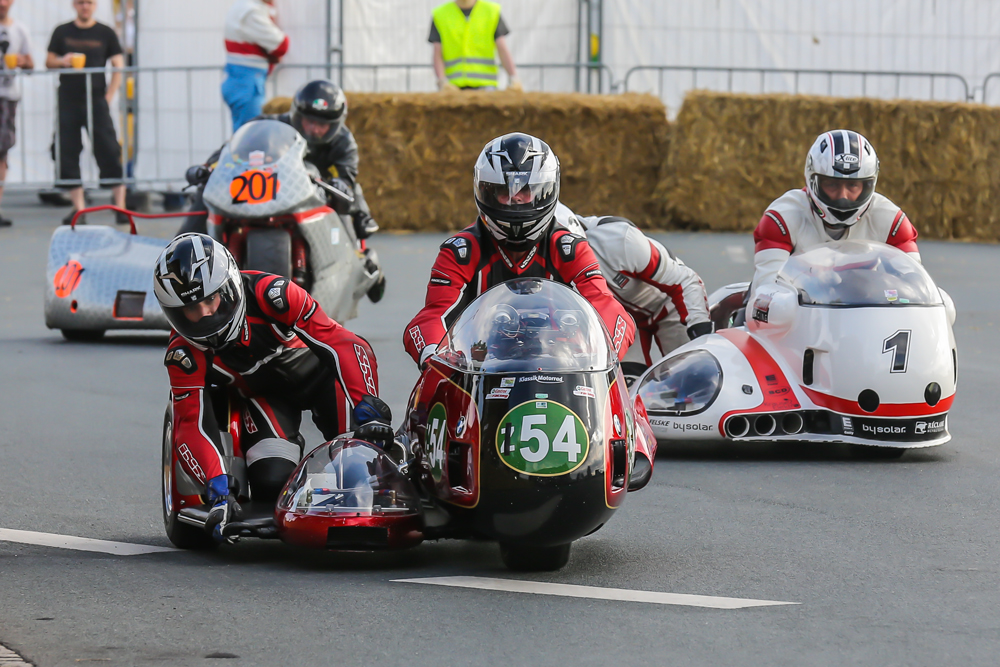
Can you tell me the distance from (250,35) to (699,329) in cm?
875

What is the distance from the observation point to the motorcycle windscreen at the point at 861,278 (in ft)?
22.4

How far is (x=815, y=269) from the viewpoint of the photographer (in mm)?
7055

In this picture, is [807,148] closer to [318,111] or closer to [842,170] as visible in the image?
[318,111]

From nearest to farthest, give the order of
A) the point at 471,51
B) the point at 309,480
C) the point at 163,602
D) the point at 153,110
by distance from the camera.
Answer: the point at 163,602 → the point at 309,480 → the point at 471,51 → the point at 153,110

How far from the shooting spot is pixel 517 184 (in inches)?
223

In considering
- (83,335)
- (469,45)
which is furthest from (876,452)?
(469,45)

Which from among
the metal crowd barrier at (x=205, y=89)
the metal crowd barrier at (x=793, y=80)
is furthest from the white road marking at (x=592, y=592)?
the metal crowd barrier at (x=793, y=80)

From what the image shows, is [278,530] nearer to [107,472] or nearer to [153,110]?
[107,472]

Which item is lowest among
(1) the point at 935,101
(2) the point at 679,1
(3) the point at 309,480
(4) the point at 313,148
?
(3) the point at 309,480

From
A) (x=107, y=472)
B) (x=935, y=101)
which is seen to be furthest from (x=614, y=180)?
(x=107, y=472)

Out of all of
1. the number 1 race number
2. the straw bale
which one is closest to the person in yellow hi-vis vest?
the straw bale

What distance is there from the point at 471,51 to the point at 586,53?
7.97 feet

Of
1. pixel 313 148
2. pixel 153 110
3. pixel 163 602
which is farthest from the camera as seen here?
pixel 153 110

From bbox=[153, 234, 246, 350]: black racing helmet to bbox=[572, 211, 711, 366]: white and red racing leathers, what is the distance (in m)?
3.01
